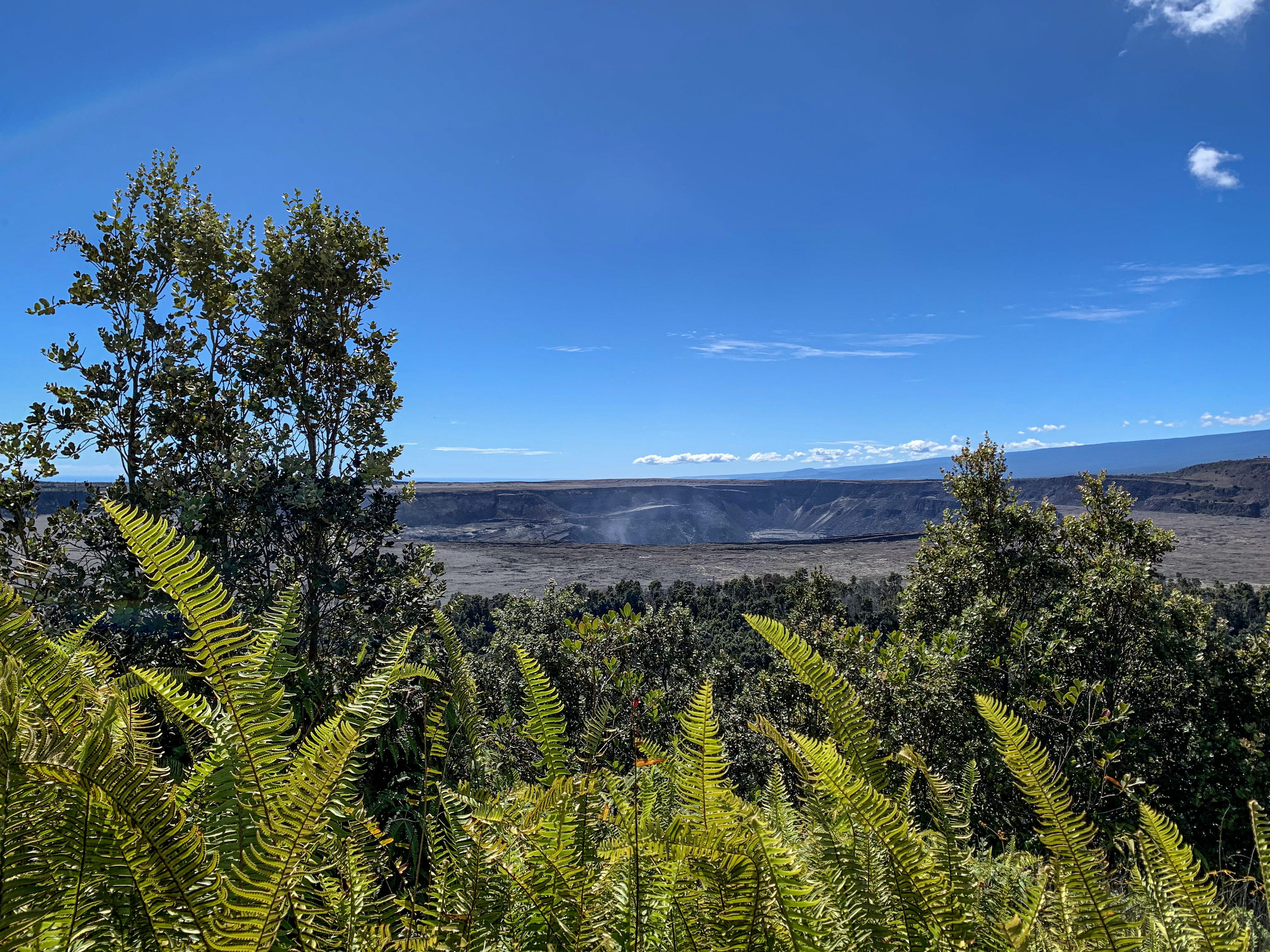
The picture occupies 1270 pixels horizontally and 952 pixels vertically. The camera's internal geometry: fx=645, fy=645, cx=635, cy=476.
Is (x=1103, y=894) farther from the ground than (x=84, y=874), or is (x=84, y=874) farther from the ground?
(x=84, y=874)

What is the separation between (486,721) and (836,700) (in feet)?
10.4

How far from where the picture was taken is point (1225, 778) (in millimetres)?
6742

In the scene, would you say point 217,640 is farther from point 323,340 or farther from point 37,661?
point 323,340

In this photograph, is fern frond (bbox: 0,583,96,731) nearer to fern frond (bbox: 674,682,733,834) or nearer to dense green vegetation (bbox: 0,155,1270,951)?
dense green vegetation (bbox: 0,155,1270,951)

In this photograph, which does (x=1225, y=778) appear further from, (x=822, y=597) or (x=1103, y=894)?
(x=1103, y=894)

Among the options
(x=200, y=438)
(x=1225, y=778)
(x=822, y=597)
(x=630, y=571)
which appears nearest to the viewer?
(x=200, y=438)

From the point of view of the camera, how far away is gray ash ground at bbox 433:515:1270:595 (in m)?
40.3

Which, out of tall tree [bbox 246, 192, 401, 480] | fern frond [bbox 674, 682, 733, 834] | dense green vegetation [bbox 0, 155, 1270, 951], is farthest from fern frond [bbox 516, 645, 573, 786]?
tall tree [bbox 246, 192, 401, 480]

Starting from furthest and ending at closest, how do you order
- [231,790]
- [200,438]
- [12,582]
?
[200,438] < [12,582] < [231,790]

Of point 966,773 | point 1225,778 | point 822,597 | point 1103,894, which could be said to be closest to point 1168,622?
point 1225,778

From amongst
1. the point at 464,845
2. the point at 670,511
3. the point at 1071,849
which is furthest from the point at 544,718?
the point at 670,511

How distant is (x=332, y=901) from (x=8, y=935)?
0.99 feet

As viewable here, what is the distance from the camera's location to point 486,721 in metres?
3.66

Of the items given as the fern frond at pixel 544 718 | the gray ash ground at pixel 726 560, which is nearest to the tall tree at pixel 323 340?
the fern frond at pixel 544 718
